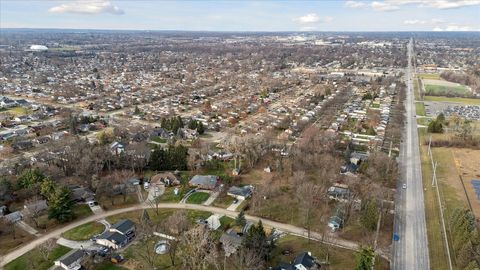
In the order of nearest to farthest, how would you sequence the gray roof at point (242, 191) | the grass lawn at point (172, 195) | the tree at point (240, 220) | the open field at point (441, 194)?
the open field at point (441, 194), the tree at point (240, 220), the grass lawn at point (172, 195), the gray roof at point (242, 191)

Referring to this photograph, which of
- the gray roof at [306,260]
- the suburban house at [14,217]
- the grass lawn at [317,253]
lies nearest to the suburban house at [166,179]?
the suburban house at [14,217]

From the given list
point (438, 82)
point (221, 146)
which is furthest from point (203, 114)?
point (438, 82)

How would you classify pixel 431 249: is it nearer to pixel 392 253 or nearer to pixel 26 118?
pixel 392 253

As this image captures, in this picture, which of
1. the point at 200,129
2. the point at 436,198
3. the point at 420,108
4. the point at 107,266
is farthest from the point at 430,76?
the point at 107,266

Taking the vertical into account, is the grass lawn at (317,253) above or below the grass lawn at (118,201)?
above

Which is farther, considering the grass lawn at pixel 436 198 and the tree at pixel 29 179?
the tree at pixel 29 179

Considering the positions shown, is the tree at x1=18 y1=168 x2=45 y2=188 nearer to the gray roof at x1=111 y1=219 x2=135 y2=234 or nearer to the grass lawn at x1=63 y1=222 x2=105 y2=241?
the grass lawn at x1=63 y1=222 x2=105 y2=241

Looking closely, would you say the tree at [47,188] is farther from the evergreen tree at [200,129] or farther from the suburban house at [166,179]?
the evergreen tree at [200,129]
